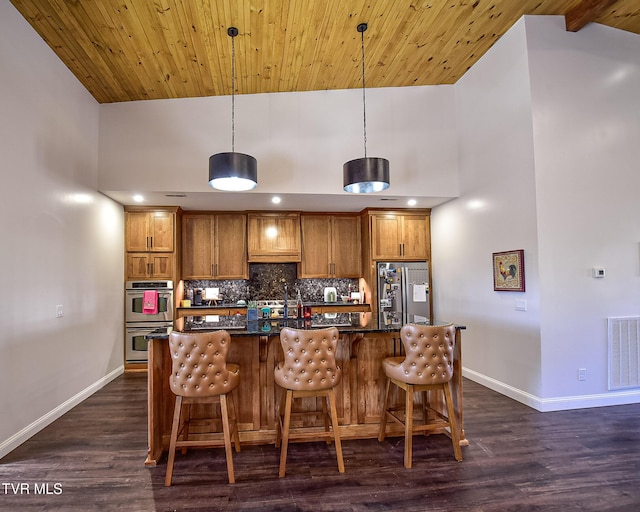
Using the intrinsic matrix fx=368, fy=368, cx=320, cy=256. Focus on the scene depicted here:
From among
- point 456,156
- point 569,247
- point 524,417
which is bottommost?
point 524,417

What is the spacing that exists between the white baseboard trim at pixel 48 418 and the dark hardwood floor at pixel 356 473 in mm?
70

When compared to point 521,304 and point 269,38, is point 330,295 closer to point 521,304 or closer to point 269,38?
point 521,304

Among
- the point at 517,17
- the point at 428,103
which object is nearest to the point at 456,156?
the point at 428,103

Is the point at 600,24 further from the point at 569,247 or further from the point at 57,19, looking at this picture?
the point at 57,19

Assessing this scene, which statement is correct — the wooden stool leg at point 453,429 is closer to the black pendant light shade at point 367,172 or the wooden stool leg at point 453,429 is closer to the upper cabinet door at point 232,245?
the black pendant light shade at point 367,172

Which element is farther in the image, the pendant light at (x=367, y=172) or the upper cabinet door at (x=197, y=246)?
the upper cabinet door at (x=197, y=246)

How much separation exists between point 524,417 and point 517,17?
4.01m

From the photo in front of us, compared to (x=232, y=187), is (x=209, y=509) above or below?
below

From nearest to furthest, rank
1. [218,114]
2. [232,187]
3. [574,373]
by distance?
[232,187] < [574,373] < [218,114]

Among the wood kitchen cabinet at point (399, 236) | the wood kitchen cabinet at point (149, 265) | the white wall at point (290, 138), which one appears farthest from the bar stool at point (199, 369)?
the wood kitchen cabinet at point (399, 236)

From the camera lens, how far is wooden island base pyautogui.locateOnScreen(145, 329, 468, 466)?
288cm

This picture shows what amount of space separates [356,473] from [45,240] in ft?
11.1

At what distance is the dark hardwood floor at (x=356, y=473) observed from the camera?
87.6 inches

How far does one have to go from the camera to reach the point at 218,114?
15.5 feet
